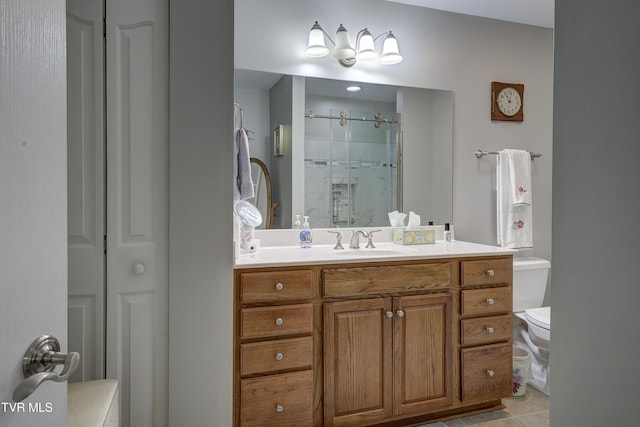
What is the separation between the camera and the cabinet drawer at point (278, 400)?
166 cm

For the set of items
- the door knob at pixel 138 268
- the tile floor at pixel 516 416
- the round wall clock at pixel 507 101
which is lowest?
the tile floor at pixel 516 416

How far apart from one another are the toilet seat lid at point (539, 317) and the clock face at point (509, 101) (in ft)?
4.58

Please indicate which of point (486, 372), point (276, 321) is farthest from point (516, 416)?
point (276, 321)

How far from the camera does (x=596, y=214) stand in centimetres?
70

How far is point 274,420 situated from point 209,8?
171 centimetres

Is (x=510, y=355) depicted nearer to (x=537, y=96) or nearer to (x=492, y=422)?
(x=492, y=422)

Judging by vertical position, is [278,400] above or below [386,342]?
below

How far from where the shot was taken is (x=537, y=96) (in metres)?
2.95

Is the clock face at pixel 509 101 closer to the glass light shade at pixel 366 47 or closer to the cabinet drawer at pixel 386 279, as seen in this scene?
the glass light shade at pixel 366 47

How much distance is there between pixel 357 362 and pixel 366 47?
6.02 ft

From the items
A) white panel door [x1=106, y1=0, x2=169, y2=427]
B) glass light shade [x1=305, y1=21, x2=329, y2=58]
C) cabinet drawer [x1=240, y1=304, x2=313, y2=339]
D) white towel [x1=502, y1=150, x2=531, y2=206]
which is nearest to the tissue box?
white towel [x1=502, y1=150, x2=531, y2=206]

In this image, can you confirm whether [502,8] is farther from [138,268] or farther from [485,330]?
[138,268]

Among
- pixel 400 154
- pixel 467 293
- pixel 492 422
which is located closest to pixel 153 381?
pixel 467 293

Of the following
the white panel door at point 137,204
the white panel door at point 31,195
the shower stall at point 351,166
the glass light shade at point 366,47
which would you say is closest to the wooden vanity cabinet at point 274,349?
the white panel door at point 137,204
